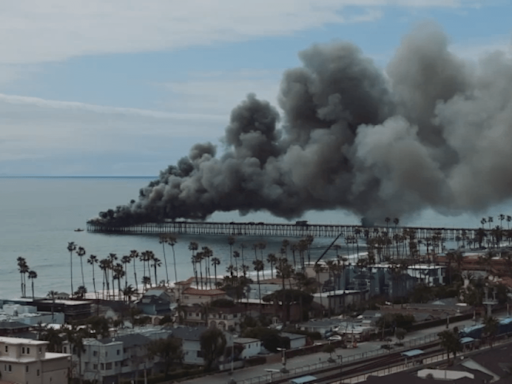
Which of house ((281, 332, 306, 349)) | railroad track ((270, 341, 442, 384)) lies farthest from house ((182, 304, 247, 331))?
railroad track ((270, 341, 442, 384))

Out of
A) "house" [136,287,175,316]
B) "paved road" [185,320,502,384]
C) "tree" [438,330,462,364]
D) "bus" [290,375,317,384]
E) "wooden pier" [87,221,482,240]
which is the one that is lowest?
"paved road" [185,320,502,384]

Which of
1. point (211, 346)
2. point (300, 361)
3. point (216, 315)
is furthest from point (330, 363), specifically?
point (216, 315)

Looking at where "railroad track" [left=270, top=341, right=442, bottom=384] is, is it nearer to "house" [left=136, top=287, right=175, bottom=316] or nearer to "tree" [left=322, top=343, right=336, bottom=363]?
"tree" [left=322, top=343, right=336, bottom=363]

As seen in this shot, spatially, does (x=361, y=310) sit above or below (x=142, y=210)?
below

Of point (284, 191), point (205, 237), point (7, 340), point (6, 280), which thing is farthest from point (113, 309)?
point (205, 237)

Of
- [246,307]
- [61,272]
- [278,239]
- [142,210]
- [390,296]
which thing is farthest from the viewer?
[142,210]

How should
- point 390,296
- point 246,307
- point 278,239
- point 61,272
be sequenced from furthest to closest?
point 278,239 → point 61,272 → point 390,296 → point 246,307

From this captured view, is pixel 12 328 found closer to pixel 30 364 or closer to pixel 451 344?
pixel 30 364

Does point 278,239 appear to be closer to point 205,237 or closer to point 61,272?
point 205,237
